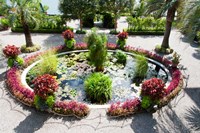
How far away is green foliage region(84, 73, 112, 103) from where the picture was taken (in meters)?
9.54

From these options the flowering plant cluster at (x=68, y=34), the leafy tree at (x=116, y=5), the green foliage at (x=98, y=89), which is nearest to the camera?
the green foliage at (x=98, y=89)

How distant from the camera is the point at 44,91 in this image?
310 inches

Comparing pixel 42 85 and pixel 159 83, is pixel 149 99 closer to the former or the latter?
pixel 159 83

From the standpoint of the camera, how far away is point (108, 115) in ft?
27.5

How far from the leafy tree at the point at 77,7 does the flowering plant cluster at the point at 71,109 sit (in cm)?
1147

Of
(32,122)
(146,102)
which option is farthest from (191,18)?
(32,122)

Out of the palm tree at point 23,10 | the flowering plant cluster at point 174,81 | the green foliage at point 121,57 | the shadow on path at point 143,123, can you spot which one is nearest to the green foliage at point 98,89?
the shadow on path at point 143,123

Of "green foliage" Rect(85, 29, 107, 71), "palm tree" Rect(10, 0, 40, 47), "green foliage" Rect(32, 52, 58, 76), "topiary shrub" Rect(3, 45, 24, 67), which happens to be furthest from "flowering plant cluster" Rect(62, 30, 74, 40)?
"topiary shrub" Rect(3, 45, 24, 67)

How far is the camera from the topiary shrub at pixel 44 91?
790 cm

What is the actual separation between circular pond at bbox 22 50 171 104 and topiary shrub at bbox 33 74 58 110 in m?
1.45

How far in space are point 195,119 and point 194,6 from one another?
4.59 m

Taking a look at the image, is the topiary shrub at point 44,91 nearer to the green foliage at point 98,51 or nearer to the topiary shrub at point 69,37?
the green foliage at point 98,51

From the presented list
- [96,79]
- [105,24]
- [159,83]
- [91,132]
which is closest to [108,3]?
[105,24]

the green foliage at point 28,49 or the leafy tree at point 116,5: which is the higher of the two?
the leafy tree at point 116,5
